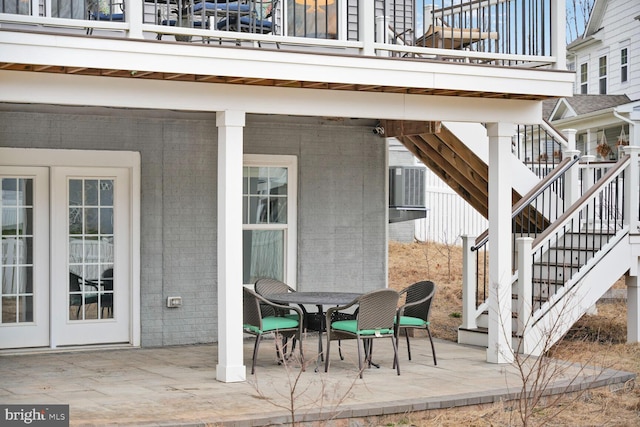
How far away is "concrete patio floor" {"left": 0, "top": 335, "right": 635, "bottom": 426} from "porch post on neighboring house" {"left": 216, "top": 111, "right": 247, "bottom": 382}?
9.6 inches

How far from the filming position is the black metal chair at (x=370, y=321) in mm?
8734

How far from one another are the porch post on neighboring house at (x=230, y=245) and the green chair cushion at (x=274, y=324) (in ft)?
1.57

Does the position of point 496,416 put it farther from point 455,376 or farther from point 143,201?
point 143,201

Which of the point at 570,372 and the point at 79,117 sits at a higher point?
the point at 79,117

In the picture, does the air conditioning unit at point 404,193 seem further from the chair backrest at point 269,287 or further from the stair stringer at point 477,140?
the chair backrest at point 269,287

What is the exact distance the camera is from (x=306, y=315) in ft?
31.1

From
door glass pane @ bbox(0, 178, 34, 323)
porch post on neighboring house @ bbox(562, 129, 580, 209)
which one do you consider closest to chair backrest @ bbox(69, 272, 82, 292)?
door glass pane @ bbox(0, 178, 34, 323)

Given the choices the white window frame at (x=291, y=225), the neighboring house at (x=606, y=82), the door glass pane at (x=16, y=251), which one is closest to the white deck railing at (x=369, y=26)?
the white window frame at (x=291, y=225)

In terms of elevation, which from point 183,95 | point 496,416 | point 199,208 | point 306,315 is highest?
point 183,95

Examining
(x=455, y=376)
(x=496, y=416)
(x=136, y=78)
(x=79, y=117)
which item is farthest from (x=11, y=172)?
(x=496, y=416)

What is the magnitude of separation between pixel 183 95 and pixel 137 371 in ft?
9.05

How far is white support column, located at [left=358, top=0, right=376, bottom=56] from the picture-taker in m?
8.59

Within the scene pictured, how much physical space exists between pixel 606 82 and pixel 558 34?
1723 centimetres

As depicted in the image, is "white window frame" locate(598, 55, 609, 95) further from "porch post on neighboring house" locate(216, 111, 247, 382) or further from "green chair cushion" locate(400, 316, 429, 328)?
"porch post on neighboring house" locate(216, 111, 247, 382)
